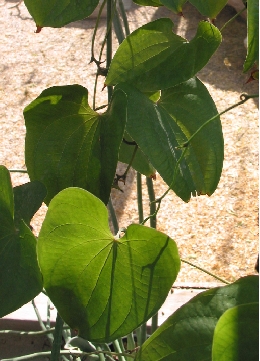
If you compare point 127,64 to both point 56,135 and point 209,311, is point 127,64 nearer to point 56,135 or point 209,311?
point 56,135

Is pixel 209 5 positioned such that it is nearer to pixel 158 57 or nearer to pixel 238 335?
pixel 158 57

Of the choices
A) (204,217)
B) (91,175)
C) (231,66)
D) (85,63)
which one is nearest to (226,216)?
(204,217)

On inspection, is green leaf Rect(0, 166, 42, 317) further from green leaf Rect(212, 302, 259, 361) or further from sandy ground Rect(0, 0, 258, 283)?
sandy ground Rect(0, 0, 258, 283)

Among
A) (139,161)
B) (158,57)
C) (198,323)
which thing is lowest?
(198,323)

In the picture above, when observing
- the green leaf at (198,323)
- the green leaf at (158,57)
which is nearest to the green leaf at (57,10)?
the green leaf at (158,57)

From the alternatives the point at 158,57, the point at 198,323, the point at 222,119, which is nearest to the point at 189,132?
the point at 158,57
